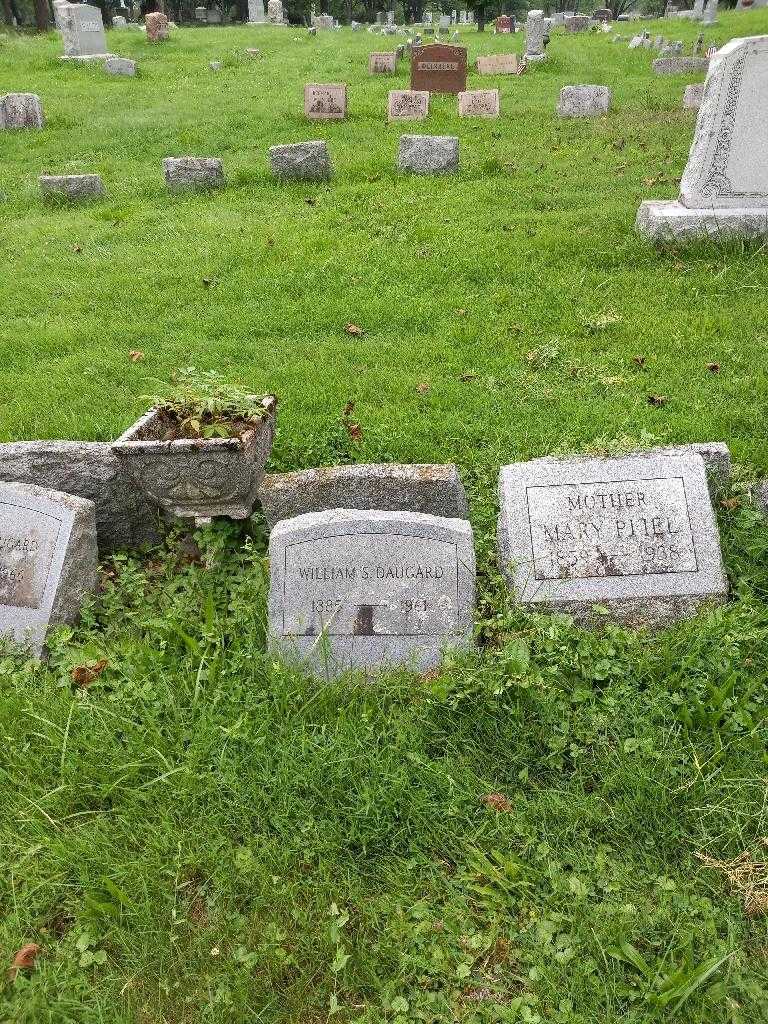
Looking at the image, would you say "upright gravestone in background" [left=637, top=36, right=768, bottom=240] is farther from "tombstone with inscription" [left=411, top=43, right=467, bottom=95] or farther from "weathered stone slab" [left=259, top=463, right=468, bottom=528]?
"tombstone with inscription" [left=411, top=43, right=467, bottom=95]

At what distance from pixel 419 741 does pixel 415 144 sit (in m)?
8.68

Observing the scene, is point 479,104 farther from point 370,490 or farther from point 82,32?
point 82,32

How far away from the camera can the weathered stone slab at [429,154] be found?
31.2ft

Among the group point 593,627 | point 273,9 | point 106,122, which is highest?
point 273,9

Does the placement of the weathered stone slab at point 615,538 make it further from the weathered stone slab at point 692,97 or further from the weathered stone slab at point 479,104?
the weathered stone slab at point 692,97

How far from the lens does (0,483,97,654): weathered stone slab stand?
353 cm

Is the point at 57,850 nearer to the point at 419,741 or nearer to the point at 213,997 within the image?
the point at 213,997

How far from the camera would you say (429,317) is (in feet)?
20.2

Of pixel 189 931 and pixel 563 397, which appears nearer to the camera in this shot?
pixel 189 931

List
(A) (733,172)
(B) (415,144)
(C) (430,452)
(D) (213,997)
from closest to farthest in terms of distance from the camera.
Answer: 1. (D) (213,997)
2. (C) (430,452)
3. (A) (733,172)
4. (B) (415,144)

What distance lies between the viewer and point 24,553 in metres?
3.63

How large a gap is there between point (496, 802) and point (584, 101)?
13.2 meters

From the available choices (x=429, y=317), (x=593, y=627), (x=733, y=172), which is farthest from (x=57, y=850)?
(x=733, y=172)

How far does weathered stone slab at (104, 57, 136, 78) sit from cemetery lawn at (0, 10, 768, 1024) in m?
15.0
